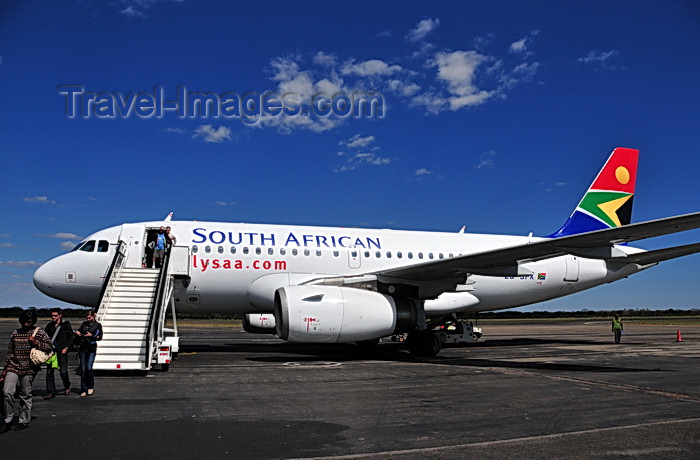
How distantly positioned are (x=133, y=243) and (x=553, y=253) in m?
12.4

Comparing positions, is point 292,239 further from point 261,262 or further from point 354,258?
point 354,258

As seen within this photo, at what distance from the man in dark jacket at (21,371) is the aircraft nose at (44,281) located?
397 inches

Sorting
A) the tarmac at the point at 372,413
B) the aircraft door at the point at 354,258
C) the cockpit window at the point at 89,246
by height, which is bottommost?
the tarmac at the point at 372,413

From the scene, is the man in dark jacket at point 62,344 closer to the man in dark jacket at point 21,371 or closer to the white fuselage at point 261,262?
A: the man in dark jacket at point 21,371

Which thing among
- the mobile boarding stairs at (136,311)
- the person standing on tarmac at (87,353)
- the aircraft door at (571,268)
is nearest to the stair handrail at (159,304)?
the mobile boarding stairs at (136,311)

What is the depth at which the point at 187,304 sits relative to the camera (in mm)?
17562

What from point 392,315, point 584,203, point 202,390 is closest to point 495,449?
point 202,390

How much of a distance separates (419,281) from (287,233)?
479cm

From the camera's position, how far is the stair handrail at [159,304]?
12895 mm

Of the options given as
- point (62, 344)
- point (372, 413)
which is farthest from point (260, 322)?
point (372, 413)

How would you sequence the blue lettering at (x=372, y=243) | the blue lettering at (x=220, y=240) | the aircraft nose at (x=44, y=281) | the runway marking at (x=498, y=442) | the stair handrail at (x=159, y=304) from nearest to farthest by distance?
the runway marking at (x=498, y=442) < the stair handrail at (x=159, y=304) < the aircraft nose at (x=44, y=281) < the blue lettering at (x=220, y=240) < the blue lettering at (x=372, y=243)

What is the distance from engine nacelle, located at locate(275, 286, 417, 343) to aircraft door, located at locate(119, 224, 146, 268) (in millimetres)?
5030

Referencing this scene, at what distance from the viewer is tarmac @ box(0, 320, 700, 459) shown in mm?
6277

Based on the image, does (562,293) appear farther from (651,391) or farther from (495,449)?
(495,449)
